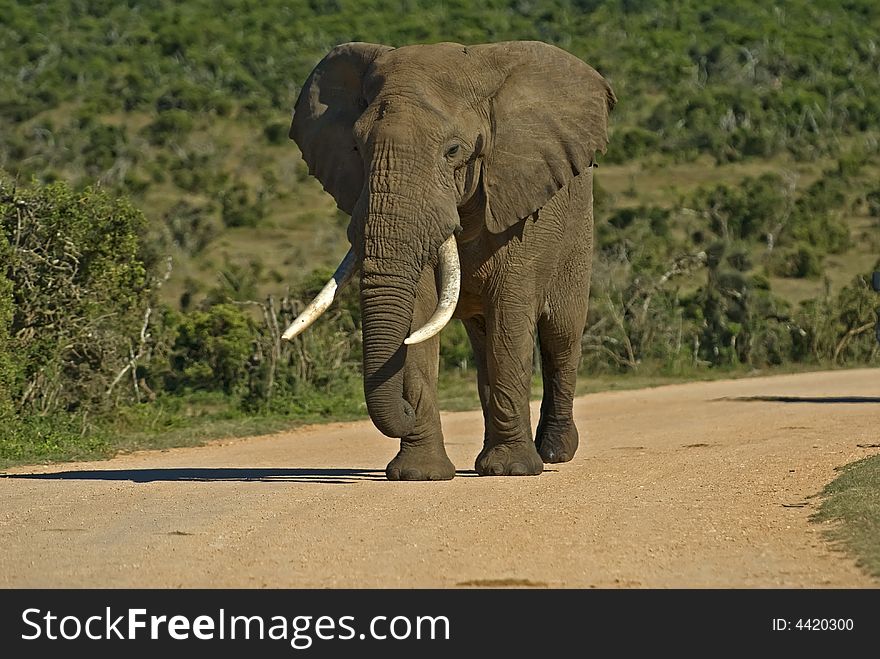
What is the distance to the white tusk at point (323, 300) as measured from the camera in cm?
966

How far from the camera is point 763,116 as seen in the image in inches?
2080

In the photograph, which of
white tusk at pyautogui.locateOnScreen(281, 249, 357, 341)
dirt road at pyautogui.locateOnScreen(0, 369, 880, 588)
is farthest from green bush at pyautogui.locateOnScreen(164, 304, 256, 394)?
white tusk at pyautogui.locateOnScreen(281, 249, 357, 341)

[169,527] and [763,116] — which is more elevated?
[169,527]

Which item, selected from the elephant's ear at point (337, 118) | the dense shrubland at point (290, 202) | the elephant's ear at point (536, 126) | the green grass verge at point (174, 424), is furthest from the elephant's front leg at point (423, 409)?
the dense shrubland at point (290, 202)

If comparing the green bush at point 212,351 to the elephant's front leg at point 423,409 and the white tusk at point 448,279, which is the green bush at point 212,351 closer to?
the elephant's front leg at point 423,409

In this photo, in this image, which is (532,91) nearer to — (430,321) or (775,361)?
(430,321)

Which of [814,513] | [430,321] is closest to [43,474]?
[430,321]

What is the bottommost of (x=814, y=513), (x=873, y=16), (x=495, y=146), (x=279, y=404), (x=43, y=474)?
(x=873, y=16)

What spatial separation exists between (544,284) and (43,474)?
395cm

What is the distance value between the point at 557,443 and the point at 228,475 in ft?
8.59

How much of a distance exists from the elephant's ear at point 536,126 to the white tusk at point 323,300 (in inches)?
41.1

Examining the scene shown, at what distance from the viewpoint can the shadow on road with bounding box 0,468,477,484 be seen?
11195 millimetres

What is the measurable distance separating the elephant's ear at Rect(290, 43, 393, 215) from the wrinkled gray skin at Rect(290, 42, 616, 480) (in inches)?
0.4

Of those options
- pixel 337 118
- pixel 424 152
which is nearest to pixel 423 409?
pixel 424 152
